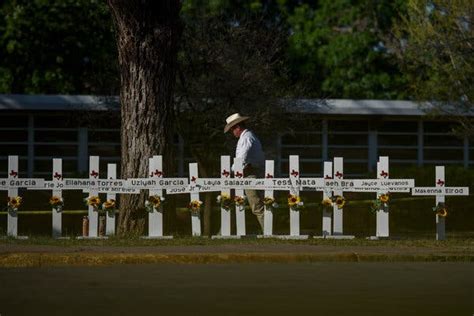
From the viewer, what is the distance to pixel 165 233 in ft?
58.8

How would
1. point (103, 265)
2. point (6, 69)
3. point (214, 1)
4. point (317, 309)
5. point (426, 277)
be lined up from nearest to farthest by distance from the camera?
point (317, 309)
point (426, 277)
point (103, 265)
point (214, 1)
point (6, 69)

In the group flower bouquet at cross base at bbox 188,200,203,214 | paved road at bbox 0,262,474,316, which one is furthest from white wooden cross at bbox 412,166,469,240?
flower bouquet at cross base at bbox 188,200,203,214

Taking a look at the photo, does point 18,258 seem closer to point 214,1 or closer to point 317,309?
point 317,309

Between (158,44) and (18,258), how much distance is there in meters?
4.95

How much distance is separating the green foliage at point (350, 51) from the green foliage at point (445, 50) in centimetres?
1293

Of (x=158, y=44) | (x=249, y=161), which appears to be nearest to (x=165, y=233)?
(x=249, y=161)

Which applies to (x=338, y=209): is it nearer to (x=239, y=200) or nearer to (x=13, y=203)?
(x=239, y=200)

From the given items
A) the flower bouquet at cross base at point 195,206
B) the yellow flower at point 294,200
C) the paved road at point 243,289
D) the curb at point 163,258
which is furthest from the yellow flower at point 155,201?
the paved road at point 243,289

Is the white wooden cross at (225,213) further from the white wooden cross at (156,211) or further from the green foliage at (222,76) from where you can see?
the green foliage at (222,76)

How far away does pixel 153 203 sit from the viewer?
1709 centimetres

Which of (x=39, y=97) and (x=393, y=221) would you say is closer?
(x=393, y=221)

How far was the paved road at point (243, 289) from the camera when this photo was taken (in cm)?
964

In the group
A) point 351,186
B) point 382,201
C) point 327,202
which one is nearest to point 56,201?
point 327,202

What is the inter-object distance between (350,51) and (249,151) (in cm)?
2489
